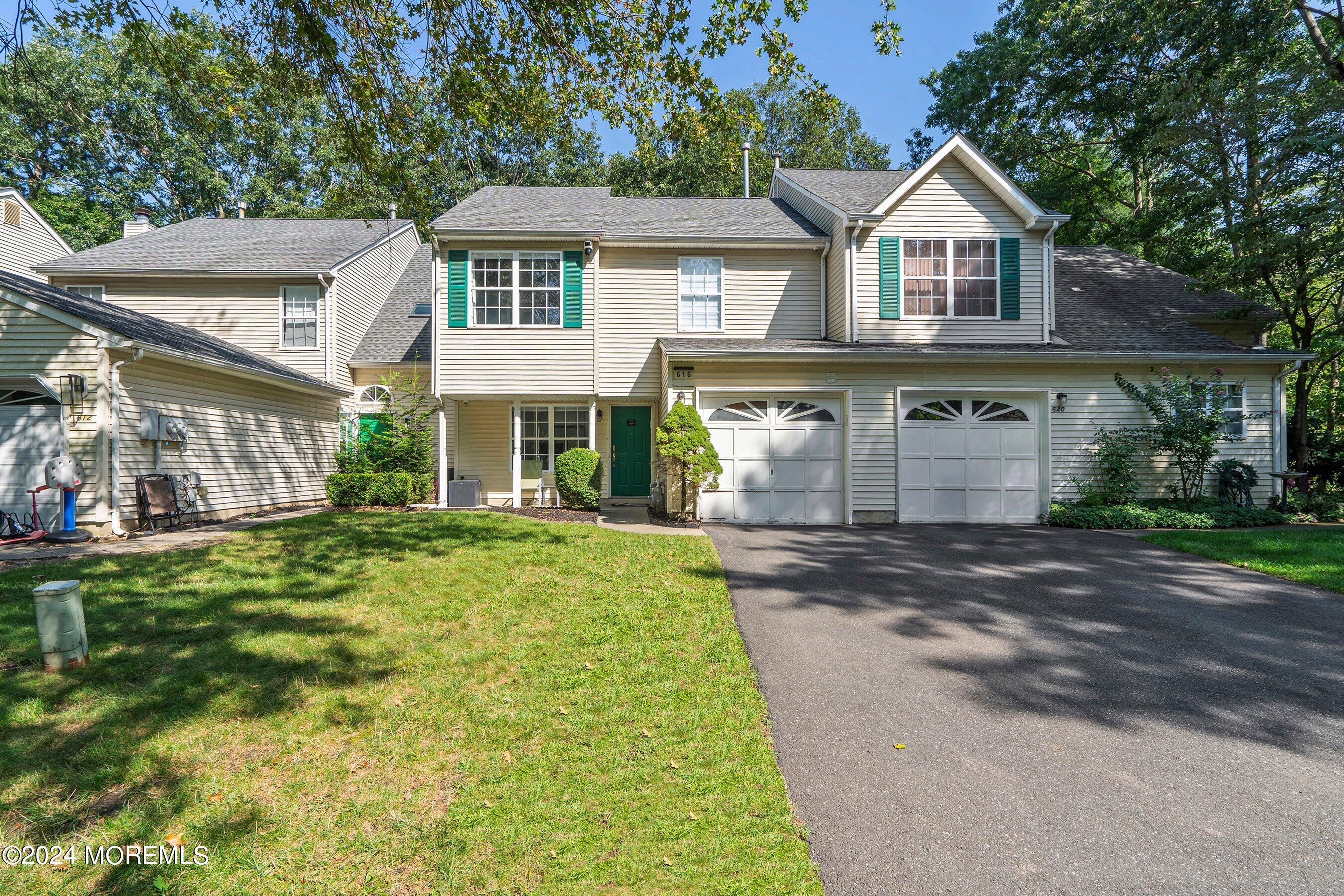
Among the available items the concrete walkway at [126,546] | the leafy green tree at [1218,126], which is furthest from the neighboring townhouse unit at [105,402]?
the leafy green tree at [1218,126]

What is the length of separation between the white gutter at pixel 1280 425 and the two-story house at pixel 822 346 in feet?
0.10

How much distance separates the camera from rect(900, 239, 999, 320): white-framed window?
481 inches

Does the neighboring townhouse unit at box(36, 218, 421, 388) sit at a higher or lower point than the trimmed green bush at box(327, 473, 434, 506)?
higher

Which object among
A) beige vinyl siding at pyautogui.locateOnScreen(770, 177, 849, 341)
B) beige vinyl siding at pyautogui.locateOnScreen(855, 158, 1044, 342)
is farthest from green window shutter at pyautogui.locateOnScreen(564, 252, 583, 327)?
beige vinyl siding at pyautogui.locateOnScreen(855, 158, 1044, 342)

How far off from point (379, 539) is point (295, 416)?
7710 millimetres

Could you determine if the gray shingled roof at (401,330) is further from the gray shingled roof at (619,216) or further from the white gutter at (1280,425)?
the white gutter at (1280,425)

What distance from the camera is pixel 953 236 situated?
1227cm

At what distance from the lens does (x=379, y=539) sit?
7812 mm

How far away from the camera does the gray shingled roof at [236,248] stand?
14500mm

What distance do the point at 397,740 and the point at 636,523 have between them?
7319 mm

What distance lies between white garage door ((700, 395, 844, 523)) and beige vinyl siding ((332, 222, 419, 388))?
986 centimetres

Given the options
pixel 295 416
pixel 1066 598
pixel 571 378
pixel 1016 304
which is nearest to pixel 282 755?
pixel 1066 598

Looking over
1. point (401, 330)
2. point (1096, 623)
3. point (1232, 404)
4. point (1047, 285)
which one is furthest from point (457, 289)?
point (1232, 404)

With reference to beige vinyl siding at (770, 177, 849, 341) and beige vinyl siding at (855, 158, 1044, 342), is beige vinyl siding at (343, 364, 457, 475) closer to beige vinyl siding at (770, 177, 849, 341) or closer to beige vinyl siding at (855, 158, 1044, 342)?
beige vinyl siding at (770, 177, 849, 341)
